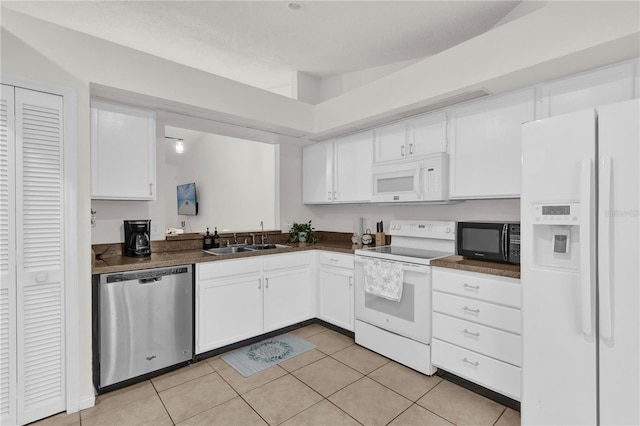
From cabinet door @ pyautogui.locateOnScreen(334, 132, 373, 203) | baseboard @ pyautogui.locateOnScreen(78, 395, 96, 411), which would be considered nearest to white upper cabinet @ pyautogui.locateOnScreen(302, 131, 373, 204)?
cabinet door @ pyautogui.locateOnScreen(334, 132, 373, 203)

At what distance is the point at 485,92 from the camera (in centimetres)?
239

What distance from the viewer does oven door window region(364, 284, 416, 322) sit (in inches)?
102

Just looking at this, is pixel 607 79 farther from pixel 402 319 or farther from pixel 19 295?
pixel 19 295

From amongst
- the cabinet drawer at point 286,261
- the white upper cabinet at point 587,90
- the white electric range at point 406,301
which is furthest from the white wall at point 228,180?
the white upper cabinet at point 587,90

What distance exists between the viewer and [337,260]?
10.9 feet

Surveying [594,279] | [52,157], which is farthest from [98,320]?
[594,279]

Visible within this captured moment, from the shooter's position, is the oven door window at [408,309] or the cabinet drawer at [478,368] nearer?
the cabinet drawer at [478,368]

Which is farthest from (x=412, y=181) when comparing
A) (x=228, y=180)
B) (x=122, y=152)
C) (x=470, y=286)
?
(x=228, y=180)

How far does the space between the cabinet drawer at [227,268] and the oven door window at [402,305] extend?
1140 mm

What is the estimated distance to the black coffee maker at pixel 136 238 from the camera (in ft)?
8.74

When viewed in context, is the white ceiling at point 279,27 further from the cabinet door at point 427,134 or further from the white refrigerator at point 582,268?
the white refrigerator at point 582,268

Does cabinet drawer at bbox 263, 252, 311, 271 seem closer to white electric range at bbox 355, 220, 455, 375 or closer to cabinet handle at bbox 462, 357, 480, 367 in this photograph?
white electric range at bbox 355, 220, 455, 375

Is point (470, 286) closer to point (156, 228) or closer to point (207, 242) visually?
point (207, 242)

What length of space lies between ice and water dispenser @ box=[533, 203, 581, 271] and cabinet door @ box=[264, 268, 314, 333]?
7.25 feet
